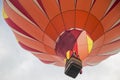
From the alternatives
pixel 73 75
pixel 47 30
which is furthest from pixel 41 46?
pixel 73 75

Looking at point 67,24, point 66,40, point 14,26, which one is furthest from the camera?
point 14,26

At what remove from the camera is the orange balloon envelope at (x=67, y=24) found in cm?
951

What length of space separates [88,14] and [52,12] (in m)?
0.80

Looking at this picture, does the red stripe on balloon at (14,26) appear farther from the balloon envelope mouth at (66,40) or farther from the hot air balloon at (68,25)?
the balloon envelope mouth at (66,40)

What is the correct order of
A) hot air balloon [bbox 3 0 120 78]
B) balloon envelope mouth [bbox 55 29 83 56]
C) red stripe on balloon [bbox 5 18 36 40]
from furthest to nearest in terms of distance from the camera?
red stripe on balloon [bbox 5 18 36 40] → balloon envelope mouth [bbox 55 29 83 56] → hot air balloon [bbox 3 0 120 78]

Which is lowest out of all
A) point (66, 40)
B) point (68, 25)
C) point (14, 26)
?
point (66, 40)

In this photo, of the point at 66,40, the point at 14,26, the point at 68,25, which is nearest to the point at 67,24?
the point at 68,25

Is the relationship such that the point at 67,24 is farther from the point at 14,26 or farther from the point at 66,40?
the point at 14,26

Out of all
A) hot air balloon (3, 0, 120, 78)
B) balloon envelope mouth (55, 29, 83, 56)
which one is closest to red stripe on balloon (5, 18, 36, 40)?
hot air balloon (3, 0, 120, 78)

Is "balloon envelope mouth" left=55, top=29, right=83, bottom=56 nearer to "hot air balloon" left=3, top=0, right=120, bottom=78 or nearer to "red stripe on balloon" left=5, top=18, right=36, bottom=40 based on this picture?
"hot air balloon" left=3, top=0, right=120, bottom=78

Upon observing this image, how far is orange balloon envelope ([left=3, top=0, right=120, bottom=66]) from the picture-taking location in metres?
9.51

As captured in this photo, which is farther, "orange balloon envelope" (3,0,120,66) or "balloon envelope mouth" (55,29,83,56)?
"balloon envelope mouth" (55,29,83,56)

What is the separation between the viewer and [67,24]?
31.4ft

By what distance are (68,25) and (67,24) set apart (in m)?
0.03
